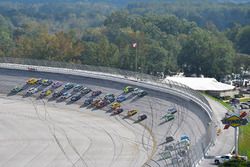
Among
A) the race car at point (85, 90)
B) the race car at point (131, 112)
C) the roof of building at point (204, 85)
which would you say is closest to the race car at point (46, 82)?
the race car at point (85, 90)

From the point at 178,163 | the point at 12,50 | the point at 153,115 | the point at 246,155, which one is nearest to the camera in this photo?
the point at 178,163

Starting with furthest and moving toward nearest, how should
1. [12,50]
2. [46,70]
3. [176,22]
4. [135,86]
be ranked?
[176,22] → [12,50] → [46,70] → [135,86]

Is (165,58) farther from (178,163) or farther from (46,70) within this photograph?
(178,163)

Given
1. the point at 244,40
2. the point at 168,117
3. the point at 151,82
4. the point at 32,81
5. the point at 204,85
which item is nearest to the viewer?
the point at 168,117

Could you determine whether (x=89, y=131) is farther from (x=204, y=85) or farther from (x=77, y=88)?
(x=204, y=85)

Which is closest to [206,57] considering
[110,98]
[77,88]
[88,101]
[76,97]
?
[77,88]

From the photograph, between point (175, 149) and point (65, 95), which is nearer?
point (175, 149)

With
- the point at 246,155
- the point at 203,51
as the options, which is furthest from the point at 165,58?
the point at 246,155
